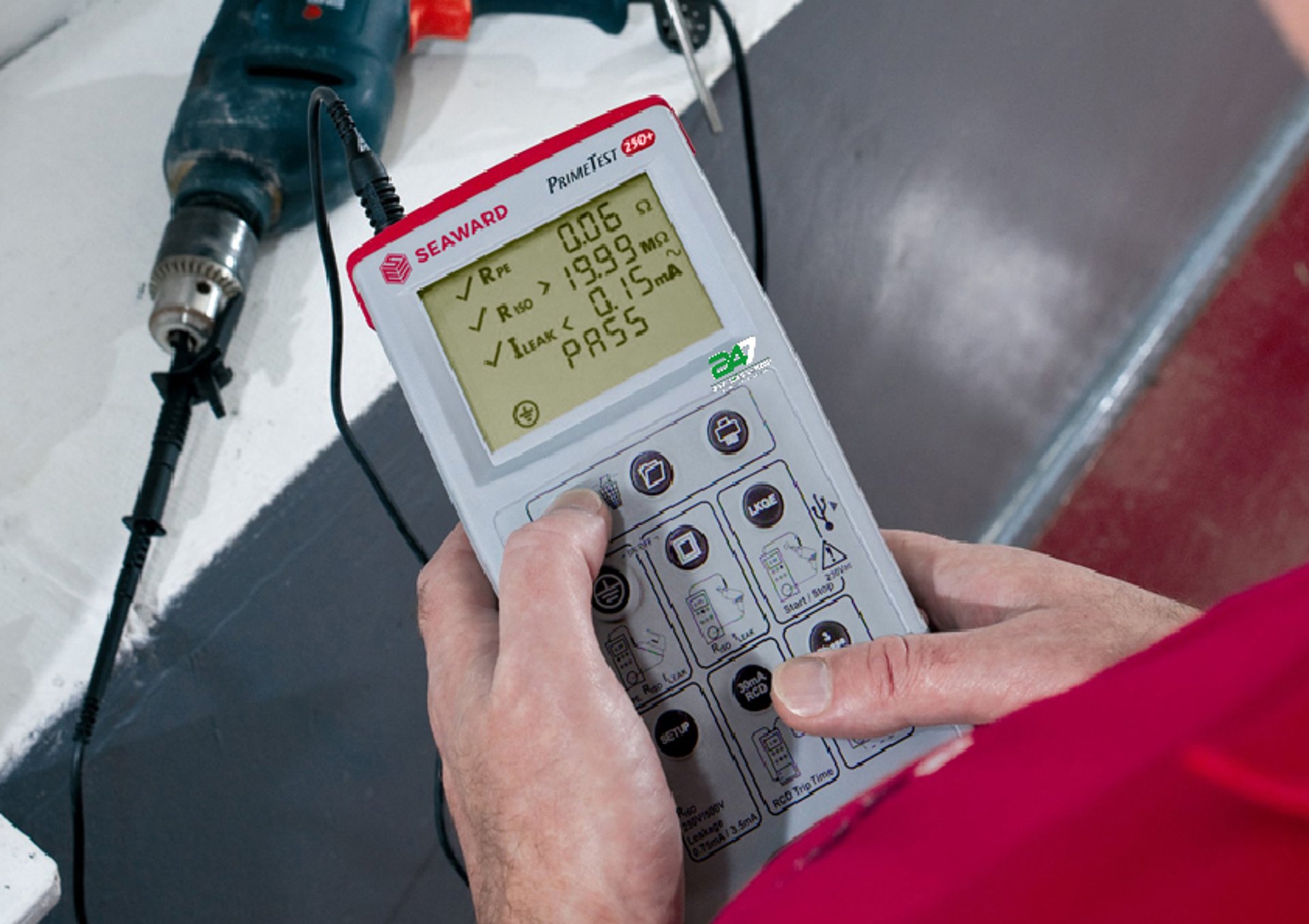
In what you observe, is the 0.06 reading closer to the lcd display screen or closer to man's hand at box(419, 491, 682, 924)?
the lcd display screen

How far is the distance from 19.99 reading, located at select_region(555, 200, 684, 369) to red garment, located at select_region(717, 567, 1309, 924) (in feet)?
0.91

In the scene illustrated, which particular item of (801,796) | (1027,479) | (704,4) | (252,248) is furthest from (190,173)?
(1027,479)

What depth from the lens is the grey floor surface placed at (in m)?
0.63

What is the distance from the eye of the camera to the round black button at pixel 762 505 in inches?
20.7

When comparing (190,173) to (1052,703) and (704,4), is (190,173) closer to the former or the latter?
(704,4)

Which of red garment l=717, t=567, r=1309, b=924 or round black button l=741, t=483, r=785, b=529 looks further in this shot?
round black button l=741, t=483, r=785, b=529

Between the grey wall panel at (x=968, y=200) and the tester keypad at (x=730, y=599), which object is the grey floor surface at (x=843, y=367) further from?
the tester keypad at (x=730, y=599)

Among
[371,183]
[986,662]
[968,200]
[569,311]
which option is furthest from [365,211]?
[968,200]

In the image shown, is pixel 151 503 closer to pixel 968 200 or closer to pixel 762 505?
pixel 762 505

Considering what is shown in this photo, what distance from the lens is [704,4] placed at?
82 centimetres

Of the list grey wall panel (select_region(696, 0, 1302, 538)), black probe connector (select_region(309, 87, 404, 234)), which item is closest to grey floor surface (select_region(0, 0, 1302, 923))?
grey wall panel (select_region(696, 0, 1302, 538))

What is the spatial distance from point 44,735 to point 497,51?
1.92 feet

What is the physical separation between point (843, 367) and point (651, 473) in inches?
18.5

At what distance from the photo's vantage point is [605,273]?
54 centimetres
